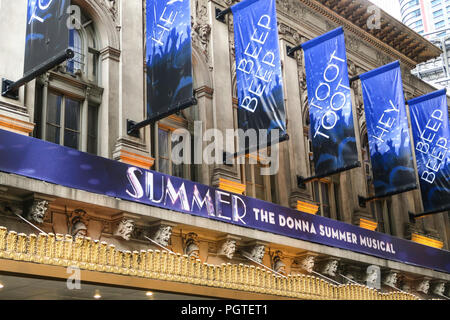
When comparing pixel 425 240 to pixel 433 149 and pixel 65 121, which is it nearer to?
pixel 433 149

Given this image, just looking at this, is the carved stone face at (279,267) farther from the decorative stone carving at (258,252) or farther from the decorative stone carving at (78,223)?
the decorative stone carving at (78,223)

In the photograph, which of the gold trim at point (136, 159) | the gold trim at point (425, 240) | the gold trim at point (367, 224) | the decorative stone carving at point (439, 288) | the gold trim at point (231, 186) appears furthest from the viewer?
the gold trim at point (425, 240)

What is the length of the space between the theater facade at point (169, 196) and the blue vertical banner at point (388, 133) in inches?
81.2

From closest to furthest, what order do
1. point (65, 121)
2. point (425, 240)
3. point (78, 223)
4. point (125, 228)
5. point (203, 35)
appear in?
point (78, 223)
point (125, 228)
point (65, 121)
point (203, 35)
point (425, 240)

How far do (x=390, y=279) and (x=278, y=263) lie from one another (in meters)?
5.22

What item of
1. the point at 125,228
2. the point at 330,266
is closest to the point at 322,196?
the point at 330,266

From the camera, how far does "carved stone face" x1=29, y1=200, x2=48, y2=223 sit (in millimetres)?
12625

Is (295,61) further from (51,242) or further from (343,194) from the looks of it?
(51,242)

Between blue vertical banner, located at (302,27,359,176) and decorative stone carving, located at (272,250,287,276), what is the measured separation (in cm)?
279

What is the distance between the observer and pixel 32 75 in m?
12.7

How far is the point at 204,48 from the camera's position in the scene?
1959 cm

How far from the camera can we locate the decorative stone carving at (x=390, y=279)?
21.0m

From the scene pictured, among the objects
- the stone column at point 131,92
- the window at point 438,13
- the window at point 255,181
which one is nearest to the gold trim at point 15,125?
the stone column at point 131,92

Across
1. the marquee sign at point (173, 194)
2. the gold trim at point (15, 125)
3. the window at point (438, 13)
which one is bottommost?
the marquee sign at point (173, 194)
